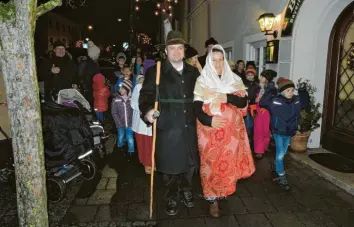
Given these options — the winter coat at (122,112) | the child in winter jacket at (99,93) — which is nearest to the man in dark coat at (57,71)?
the child in winter jacket at (99,93)

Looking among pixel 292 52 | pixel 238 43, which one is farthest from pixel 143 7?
pixel 292 52

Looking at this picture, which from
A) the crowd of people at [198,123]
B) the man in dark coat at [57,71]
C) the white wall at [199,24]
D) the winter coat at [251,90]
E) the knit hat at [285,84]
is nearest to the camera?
the crowd of people at [198,123]

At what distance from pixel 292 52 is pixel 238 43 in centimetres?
363

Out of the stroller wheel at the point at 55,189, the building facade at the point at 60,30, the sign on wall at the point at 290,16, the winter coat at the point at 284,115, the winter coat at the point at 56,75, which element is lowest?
the stroller wheel at the point at 55,189

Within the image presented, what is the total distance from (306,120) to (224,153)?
10.8 feet

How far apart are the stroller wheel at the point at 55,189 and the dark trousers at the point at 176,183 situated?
143 cm

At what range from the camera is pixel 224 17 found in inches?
458

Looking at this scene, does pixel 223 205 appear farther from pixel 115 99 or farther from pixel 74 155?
pixel 115 99

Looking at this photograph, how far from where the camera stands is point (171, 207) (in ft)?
13.3

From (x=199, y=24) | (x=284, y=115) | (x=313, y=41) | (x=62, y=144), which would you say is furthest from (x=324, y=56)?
(x=199, y=24)

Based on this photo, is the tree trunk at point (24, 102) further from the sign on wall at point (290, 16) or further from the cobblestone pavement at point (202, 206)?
the sign on wall at point (290, 16)

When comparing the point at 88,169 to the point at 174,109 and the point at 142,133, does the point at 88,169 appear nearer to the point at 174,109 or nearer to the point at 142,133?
the point at 142,133

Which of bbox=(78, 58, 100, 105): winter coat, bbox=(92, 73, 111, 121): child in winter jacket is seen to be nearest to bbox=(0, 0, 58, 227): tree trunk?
bbox=(92, 73, 111, 121): child in winter jacket

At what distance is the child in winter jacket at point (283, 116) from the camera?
482 centimetres
